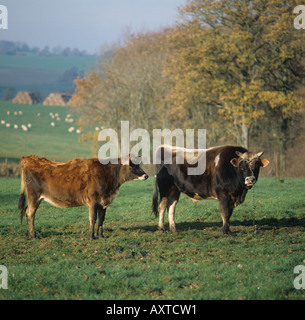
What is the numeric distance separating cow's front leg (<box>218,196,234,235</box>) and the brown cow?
2.25 meters

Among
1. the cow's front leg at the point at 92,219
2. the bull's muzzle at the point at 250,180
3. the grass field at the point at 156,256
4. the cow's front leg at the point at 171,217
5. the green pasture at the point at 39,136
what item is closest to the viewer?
the grass field at the point at 156,256

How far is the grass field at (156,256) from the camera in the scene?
8617 millimetres

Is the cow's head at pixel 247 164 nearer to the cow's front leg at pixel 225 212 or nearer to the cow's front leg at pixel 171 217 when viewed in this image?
the cow's front leg at pixel 225 212

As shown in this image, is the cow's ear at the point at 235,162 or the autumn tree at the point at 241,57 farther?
the autumn tree at the point at 241,57

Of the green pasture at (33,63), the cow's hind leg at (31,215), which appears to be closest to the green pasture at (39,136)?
the cow's hind leg at (31,215)

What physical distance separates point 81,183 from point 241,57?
953 inches

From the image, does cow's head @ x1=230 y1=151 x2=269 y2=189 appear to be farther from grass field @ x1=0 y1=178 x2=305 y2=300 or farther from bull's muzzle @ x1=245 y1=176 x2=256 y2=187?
grass field @ x1=0 y1=178 x2=305 y2=300

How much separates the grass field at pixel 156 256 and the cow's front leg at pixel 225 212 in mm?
304

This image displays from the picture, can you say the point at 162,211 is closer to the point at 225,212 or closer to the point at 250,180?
the point at 225,212

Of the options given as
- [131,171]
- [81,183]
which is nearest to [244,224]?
[131,171]

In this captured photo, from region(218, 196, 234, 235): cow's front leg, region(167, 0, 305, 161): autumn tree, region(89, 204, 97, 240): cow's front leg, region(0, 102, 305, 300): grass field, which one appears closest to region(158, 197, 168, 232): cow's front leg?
region(0, 102, 305, 300): grass field

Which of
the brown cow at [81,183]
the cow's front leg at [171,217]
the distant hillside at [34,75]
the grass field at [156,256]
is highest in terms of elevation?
the distant hillside at [34,75]
